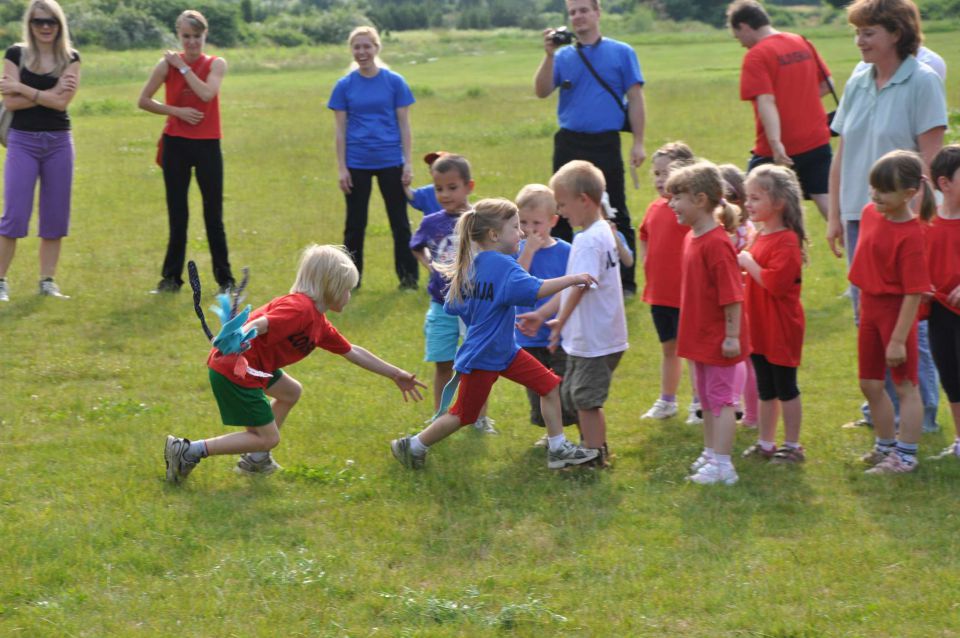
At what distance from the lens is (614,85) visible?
32.2 ft

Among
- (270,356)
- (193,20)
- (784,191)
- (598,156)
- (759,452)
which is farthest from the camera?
(193,20)

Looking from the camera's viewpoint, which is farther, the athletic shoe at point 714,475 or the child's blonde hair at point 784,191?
the child's blonde hair at point 784,191

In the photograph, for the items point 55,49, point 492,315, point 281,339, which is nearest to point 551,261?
point 492,315

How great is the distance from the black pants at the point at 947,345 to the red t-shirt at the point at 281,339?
3.25 metres

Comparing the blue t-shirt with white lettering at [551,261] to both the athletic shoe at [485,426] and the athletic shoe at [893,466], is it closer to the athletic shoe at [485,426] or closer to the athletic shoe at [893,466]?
the athletic shoe at [485,426]

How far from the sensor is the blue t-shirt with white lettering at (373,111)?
34.6 ft

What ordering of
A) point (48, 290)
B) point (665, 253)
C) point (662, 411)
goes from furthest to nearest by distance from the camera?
1. point (48, 290)
2. point (662, 411)
3. point (665, 253)

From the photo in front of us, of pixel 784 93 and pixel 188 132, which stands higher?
pixel 784 93

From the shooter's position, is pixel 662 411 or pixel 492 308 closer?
pixel 492 308

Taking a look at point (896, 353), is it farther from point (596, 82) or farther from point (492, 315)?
point (596, 82)

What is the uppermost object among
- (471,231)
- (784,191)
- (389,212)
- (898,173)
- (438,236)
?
(898,173)

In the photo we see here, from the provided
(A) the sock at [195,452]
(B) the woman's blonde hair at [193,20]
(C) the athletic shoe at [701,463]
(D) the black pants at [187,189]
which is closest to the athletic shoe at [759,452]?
(C) the athletic shoe at [701,463]

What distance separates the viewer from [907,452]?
6.21 metres

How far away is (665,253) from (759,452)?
136 cm
